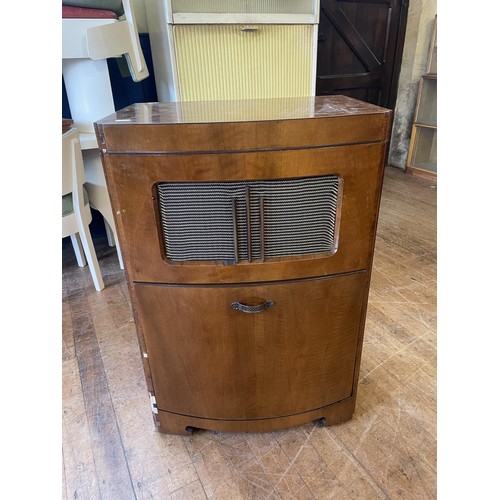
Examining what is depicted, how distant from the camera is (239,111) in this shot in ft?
2.67

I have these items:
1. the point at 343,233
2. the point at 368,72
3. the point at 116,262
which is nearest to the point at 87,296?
the point at 116,262

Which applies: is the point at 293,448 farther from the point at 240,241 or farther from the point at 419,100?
the point at 419,100

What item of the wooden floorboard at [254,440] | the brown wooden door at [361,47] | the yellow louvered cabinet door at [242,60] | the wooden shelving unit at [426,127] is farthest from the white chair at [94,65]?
the wooden shelving unit at [426,127]

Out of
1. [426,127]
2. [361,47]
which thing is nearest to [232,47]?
[361,47]

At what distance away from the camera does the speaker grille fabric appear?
75cm

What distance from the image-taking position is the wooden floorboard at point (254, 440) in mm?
944

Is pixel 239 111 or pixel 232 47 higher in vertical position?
pixel 232 47

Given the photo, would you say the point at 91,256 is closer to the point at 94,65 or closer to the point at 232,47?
the point at 94,65

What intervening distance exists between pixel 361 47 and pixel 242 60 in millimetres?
1818

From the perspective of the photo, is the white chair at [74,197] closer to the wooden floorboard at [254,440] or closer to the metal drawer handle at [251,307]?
the wooden floorboard at [254,440]

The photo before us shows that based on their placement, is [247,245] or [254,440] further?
[254,440]

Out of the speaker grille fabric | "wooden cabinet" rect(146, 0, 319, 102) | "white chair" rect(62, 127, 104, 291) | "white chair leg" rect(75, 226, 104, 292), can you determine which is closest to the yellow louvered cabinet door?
"wooden cabinet" rect(146, 0, 319, 102)

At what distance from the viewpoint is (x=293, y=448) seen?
104cm

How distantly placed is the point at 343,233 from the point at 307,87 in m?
1.29
